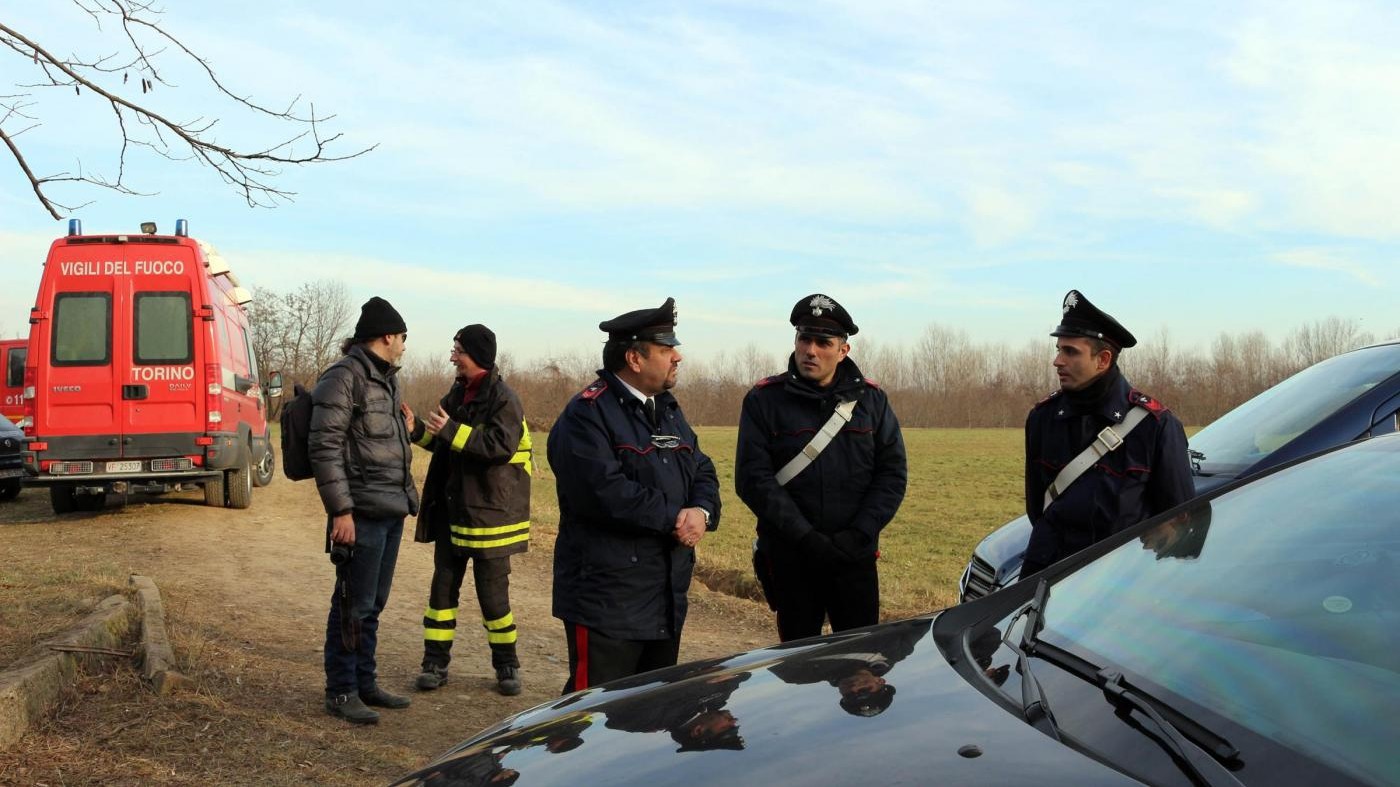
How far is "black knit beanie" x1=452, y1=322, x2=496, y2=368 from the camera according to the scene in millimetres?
6488

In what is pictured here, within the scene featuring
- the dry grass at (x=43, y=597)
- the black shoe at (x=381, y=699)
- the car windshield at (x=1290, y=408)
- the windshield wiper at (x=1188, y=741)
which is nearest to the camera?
the windshield wiper at (x=1188, y=741)

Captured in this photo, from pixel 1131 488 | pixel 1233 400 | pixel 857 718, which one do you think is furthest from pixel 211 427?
pixel 1233 400

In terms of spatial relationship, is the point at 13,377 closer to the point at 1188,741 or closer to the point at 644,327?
the point at 644,327

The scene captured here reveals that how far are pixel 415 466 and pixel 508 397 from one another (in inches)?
655

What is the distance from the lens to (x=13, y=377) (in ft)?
57.6

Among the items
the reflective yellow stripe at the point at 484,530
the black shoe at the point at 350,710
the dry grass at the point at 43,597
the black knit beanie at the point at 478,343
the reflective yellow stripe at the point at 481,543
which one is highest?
the black knit beanie at the point at 478,343

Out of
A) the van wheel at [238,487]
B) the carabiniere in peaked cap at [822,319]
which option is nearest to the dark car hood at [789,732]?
the carabiniere in peaked cap at [822,319]

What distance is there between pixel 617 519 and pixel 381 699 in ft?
7.64

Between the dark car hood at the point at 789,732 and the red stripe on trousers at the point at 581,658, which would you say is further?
the red stripe on trousers at the point at 581,658

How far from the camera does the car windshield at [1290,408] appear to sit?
5.49 m

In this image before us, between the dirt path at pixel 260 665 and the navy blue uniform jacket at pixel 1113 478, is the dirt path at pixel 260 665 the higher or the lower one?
the lower one

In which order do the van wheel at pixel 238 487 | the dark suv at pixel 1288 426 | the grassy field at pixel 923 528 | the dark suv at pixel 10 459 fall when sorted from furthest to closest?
the dark suv at pixel 10 459
the van wheel at pixel 238 487
the grassy field at pixel 923 528
the dark suv at pixel 1288 426

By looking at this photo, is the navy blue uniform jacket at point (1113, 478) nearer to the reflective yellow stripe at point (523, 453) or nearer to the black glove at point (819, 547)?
A: the black glove at point (819, 547)

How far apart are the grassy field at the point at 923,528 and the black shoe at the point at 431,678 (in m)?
3.64
